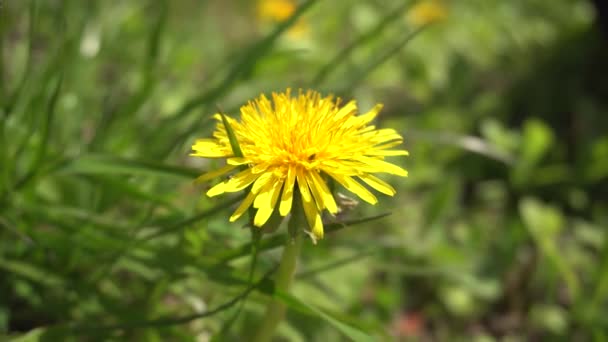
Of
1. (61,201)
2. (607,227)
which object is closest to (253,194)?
(61,201)

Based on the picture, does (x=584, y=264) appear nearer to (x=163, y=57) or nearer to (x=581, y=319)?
(x=581, y=319)

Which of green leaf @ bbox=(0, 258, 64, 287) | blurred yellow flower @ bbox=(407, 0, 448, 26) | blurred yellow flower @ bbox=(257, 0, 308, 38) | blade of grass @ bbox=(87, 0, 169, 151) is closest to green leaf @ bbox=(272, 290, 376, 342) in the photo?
green leaf @ bbox=(0, 258, 64, 287)

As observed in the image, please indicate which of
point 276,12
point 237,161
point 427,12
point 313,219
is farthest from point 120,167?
point 427,12

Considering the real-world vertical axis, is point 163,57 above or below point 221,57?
below

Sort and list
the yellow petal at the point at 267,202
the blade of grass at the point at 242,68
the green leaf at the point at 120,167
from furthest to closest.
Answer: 1. the blade of grass at the point at 242,68
2. the green leaf at the point at 120,167
3. the yellow petal at the point at 267,202

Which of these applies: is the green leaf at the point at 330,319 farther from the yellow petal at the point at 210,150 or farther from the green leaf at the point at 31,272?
the green leaf at the point at 31,272

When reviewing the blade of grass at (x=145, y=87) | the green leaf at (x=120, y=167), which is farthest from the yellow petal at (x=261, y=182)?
the blade of grass at (x=145, y=87)

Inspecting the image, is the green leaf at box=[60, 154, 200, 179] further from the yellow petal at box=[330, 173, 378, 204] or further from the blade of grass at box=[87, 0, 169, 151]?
the yellow petal at box=[330, 173, 378, 204]
